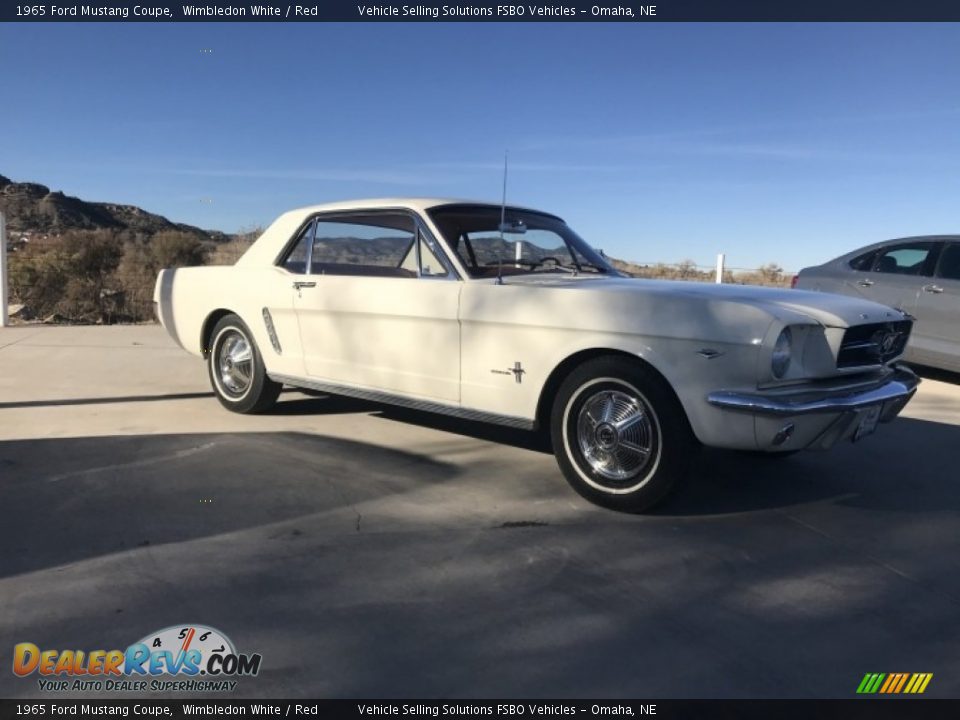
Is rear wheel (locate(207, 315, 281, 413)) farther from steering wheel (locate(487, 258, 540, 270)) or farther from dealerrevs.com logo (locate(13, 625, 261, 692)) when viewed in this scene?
dealerrevs.com logo (locate(13, 625, 261, 692))

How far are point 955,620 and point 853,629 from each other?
431 millimetres

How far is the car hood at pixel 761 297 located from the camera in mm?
3633

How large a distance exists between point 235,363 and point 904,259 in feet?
22.6

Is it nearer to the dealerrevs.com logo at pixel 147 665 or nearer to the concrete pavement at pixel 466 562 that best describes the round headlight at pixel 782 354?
the concrete pavement at pixel 466 562

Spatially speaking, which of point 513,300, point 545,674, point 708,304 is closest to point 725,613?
point 545,674

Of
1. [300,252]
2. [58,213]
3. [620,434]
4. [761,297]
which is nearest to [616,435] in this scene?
[620,434]

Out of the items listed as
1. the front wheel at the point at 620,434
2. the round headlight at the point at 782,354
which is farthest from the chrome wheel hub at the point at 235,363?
the round headlight at the point at 782,354

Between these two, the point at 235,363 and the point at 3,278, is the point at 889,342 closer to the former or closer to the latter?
the point at 235,363

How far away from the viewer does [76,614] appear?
2.69 metres

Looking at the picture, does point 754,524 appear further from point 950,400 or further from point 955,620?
point 950,400

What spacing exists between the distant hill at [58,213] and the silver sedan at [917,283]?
29778 mm

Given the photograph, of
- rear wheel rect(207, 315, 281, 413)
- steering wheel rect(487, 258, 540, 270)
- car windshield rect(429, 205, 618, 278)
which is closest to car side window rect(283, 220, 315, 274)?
rear wheel rect(207, 315, 281, 413)

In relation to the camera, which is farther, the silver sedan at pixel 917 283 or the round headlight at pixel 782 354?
the silver sedan at pixel 917 283

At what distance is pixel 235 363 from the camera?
5840 millimetres
